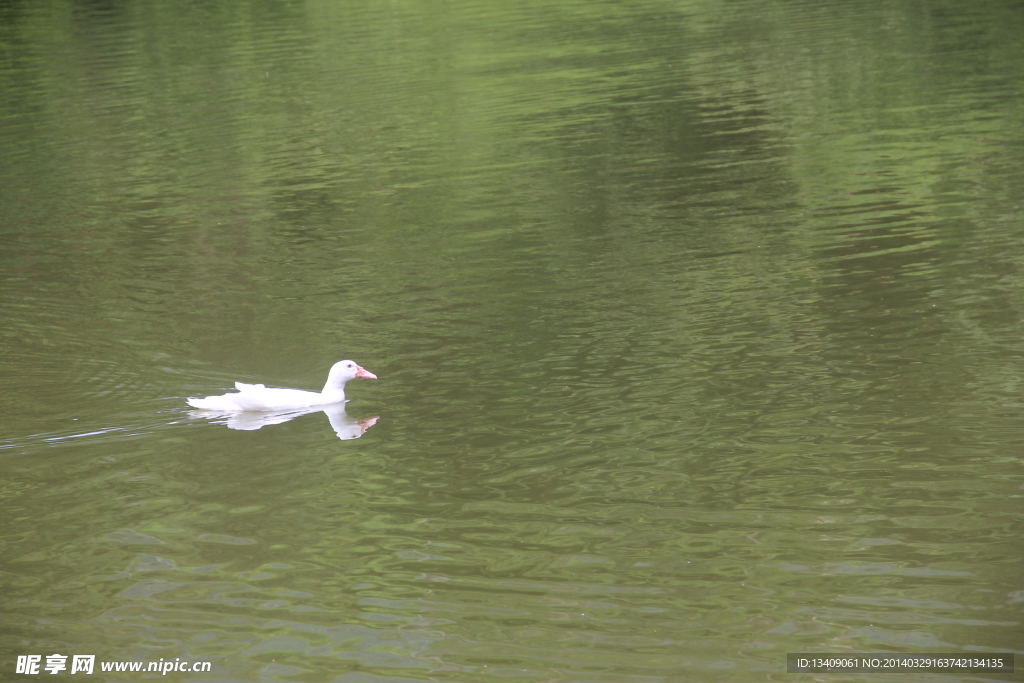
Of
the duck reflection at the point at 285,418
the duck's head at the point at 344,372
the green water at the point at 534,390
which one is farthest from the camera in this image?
the duck's head at the point at 344,372

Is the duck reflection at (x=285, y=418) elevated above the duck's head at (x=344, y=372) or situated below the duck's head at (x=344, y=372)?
below

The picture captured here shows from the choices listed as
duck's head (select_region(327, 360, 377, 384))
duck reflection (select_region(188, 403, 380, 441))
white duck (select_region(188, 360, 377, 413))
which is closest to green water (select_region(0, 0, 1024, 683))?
duck reflection (select_region(188, 403, 380, 441))

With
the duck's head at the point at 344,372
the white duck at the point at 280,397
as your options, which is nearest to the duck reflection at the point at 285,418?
the white duck at the point at 280,397

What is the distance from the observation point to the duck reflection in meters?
12.6

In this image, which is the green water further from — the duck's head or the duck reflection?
the duck's head

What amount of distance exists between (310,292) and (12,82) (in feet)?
99.4

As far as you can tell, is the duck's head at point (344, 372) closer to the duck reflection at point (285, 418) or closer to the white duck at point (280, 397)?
the white duck at point (280, 397)

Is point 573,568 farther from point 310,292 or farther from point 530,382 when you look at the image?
point 310,292

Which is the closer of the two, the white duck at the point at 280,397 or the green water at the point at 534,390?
the green water at the point at 534,390

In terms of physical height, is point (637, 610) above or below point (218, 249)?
below

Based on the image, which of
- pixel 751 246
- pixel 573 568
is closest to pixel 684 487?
pixel 573 568

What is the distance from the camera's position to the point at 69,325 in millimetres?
16266

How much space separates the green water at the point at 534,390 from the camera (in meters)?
8.90

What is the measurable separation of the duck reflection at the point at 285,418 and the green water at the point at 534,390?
79 mm
